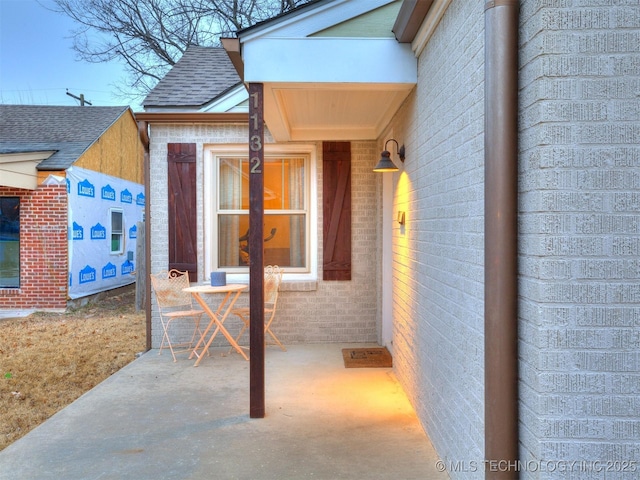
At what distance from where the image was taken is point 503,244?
183 centimetres

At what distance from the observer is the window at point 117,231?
10.9m

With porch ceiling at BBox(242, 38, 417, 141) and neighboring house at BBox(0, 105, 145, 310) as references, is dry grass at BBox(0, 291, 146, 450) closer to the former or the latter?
neighboring house at BBox(0, 105, 145, 310)

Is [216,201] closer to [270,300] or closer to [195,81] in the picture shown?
[270,300]

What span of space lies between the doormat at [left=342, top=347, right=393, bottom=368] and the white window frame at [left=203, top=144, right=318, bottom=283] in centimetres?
107

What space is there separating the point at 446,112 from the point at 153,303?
14.2 feet

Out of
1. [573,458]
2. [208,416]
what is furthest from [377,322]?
[573,458]

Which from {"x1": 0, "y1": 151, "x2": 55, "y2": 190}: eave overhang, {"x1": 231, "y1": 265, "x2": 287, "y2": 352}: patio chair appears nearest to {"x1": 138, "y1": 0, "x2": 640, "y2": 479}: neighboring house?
{"x1": 231, "y1": 265, "x2": 287, "y2": 352}: patio chair

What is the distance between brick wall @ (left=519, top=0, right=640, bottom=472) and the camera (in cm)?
165

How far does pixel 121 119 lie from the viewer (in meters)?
11.7

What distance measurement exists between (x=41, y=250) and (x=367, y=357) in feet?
22.7

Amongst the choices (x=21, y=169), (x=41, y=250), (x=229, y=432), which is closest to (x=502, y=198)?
(x=229, y=432)

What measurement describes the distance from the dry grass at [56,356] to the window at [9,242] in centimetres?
120

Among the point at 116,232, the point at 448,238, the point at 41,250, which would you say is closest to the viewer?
the point at 448,238

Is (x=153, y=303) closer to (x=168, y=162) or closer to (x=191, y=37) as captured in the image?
(x=168, y=162)
